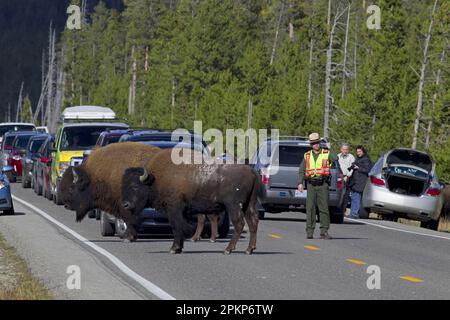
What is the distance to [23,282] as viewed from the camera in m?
14.4

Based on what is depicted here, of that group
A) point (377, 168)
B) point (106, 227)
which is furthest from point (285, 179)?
point (106, 227)

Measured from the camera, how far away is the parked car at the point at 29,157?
40.7 m

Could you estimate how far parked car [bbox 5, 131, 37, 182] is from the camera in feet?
147

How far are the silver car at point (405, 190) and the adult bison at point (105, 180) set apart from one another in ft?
29.0

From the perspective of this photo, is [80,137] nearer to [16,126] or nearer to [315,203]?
[315,203]

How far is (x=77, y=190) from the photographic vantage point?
1984cm

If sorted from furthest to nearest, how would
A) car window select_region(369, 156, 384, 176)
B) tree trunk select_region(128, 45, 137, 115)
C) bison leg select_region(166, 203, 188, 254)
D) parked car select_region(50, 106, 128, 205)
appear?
1. tree trunk select_region(128, 45, 137, 115)
2. parked car select_region(50, 106, 128, 205)
3. car window select_region(369, 156, 384, 176)
4. bison leg select_region(166, 203, 188, 254)

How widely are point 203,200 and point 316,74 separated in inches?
2620

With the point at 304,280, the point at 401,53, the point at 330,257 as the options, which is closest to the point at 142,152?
the point at 330,257

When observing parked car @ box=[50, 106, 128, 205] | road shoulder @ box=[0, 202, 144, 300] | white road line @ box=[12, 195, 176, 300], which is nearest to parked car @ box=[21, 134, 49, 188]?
parked car @ box=[50, 106, 128, 205]

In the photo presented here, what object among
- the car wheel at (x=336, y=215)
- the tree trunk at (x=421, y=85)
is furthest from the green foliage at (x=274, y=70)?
the car wheel at (x=336, y=215)

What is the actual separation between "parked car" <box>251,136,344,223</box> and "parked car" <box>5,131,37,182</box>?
1754 cm

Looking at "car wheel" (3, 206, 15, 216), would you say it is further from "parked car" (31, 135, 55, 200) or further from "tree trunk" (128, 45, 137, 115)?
"tree trunk" (128, 45, 137, 115)
